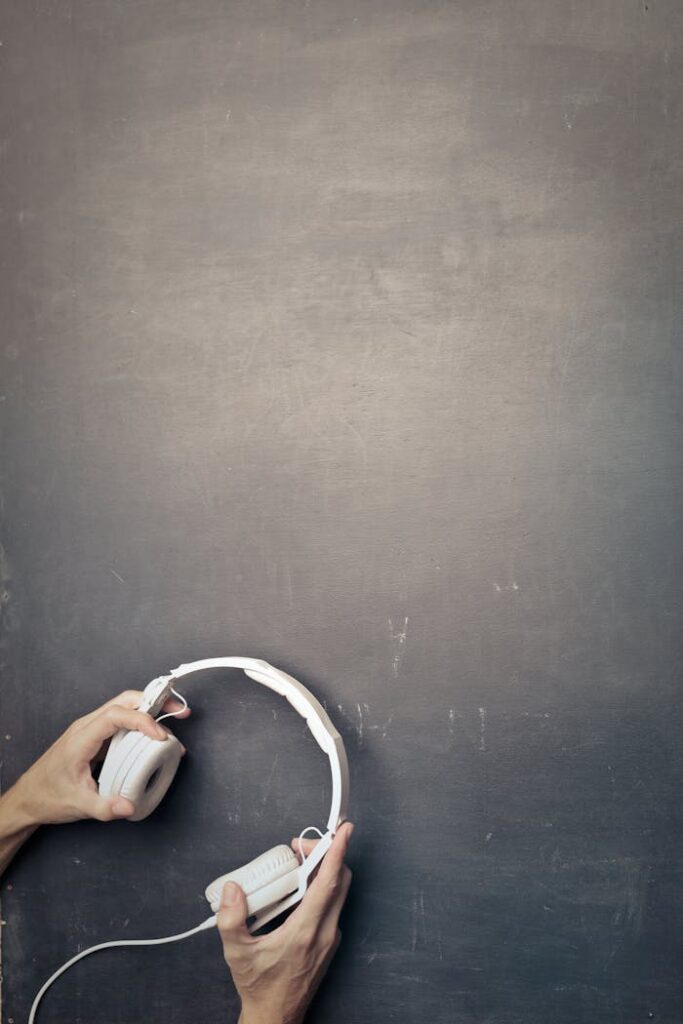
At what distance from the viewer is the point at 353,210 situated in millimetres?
1291

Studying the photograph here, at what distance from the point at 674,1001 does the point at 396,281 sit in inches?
39.3

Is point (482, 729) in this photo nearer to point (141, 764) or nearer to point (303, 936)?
point (303, 936)

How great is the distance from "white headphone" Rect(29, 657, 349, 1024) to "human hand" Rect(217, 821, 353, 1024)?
17mm

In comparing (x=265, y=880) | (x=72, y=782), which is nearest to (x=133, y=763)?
(x=72, y=782)

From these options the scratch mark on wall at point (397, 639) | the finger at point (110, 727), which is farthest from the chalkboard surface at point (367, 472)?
the finger at point (110, 727)

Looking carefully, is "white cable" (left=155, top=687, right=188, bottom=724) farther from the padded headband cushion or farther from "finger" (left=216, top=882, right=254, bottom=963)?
"finger" (left=216, top=882, right=254, bottom=963)

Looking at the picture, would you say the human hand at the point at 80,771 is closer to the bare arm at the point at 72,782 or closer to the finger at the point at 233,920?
the bare arm at the point at 72,782

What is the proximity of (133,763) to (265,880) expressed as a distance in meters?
0.22

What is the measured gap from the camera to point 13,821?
1.30m

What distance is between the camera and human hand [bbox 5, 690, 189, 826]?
121cm

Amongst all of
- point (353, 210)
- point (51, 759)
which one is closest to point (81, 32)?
point (353, 210)

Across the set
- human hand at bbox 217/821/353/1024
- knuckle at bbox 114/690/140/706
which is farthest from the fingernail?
knuckle at bbox 114/690/140/706

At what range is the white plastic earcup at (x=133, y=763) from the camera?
1.18 m

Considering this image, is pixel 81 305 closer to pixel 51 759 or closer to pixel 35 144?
pixel 35 144
